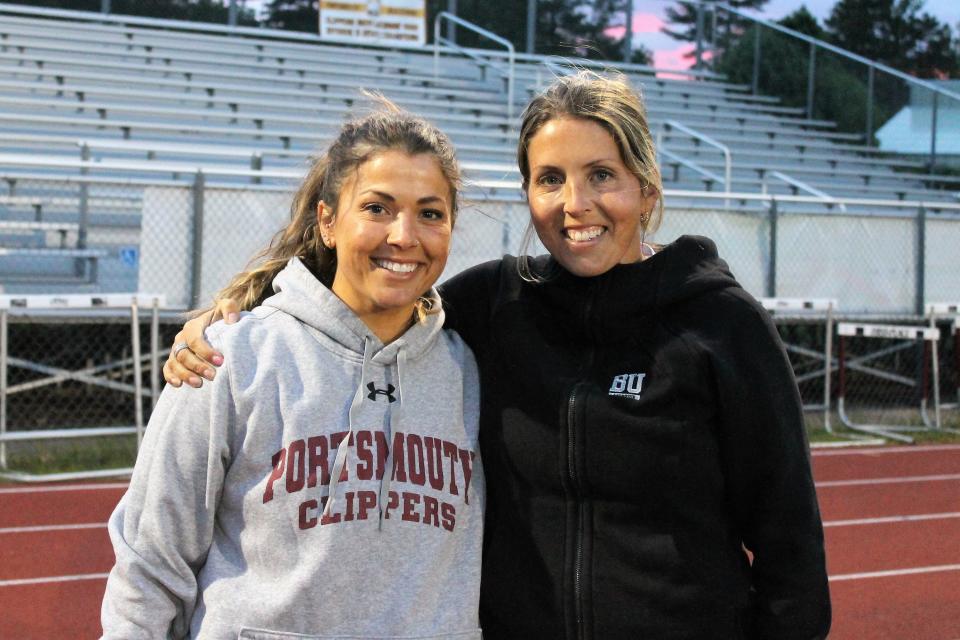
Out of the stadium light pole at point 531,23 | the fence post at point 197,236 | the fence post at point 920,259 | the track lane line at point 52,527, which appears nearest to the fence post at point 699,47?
the stadium light pole at point 531,23

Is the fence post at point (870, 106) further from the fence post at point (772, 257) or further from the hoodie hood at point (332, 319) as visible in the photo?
the hoodie hood at point (332, 319)

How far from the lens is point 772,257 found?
945cm

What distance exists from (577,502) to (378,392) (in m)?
0.38

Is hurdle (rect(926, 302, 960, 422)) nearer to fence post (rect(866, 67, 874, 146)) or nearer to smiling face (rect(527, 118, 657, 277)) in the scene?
fence post (rect(866, 67, 874, 146))

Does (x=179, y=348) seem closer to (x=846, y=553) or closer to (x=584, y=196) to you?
(x=584, y=196)

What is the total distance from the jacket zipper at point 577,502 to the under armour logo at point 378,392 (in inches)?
11.8

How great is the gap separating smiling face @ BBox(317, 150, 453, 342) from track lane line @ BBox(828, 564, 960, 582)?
4.19 m

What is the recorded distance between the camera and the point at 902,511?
7172mm

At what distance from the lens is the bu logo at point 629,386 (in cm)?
190

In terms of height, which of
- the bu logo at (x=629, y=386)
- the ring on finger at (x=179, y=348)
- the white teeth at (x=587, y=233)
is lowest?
the bu logo at (x=629, y=386)

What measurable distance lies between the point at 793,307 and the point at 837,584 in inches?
148

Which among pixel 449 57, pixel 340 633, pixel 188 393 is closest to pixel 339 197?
pixel 188 393

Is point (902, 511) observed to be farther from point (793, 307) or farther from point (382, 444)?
point (382, 444)

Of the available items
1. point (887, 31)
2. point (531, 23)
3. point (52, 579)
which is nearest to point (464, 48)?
point (531, 23)
